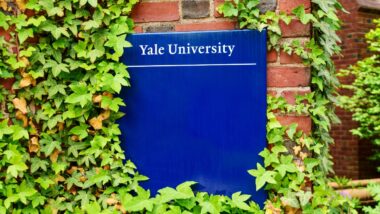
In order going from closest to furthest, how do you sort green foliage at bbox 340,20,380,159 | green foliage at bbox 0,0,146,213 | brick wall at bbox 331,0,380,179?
green foliage at bbox 0,0,146,213, green foliage at bbox 340,20,380,159, brick wall at bbox 331,0,380,179

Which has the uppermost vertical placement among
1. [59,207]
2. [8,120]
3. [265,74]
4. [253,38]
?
[253,38]

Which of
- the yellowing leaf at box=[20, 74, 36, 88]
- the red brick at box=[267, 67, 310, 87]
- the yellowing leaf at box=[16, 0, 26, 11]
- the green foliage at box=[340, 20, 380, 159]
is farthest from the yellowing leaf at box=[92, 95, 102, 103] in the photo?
the green foliage at box=[340, 20, 380, 159]

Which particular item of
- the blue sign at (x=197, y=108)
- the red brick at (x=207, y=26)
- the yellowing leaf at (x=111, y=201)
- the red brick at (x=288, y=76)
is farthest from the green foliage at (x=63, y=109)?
the red brick at (x=288, y=76)

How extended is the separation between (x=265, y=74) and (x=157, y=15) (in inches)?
26.5

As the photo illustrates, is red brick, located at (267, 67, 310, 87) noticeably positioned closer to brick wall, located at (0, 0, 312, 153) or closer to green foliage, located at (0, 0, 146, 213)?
brick wall, located at (0, 0, 312, 153)

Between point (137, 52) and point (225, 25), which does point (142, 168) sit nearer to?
point (137, 52)

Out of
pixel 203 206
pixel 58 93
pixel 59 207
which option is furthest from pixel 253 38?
pixel 59 207

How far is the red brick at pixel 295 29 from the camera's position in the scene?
7.52ft

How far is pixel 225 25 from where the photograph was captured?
7.74 feet

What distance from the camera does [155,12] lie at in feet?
8.00

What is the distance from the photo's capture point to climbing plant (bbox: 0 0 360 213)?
232cm

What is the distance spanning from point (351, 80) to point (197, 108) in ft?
16.4

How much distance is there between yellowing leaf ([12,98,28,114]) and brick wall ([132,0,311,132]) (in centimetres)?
74

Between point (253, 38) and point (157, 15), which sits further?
Answer: point (157, 15)
